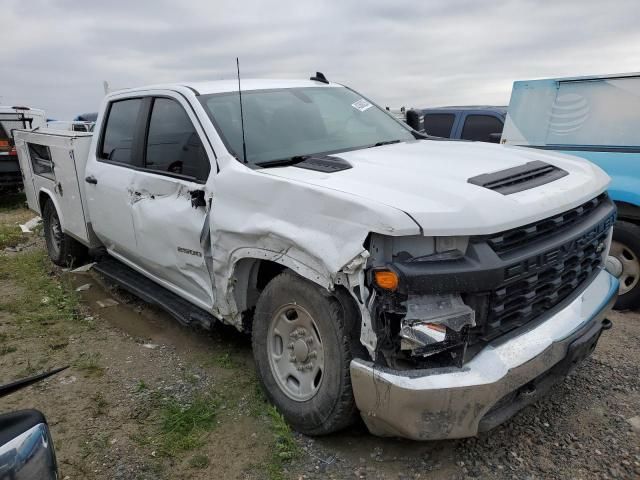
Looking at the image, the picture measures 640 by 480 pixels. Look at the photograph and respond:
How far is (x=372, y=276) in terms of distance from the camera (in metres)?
2.17

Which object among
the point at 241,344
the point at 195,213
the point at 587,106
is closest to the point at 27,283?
the point at 241,344

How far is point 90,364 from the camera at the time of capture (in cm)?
381

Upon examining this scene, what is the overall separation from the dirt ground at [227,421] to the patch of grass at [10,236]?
12.5 ft

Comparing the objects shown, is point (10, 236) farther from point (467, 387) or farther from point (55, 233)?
point (467, 387)

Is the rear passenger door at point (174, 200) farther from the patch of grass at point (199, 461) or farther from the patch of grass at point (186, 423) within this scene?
the patch of grass at point (199, 461)

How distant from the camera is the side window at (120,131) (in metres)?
4.22

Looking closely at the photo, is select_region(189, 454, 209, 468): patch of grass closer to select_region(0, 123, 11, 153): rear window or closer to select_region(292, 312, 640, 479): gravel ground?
select_region(292, 312, 640, 479): gravel ground

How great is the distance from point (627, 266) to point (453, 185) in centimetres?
291

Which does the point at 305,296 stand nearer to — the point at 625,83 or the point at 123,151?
the point at 123,151

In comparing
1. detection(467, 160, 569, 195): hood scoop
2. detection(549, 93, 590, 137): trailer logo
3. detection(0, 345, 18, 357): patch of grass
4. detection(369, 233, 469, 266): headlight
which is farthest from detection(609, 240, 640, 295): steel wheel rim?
detection(0, 345, 18, 357): patch of grass

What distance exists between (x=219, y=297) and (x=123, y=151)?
1.87 metres

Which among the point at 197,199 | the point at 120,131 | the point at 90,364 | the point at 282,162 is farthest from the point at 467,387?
the point at 120,131

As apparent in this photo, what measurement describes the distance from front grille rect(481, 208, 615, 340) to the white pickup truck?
0.03ft

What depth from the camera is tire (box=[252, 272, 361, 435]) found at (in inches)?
94.8
